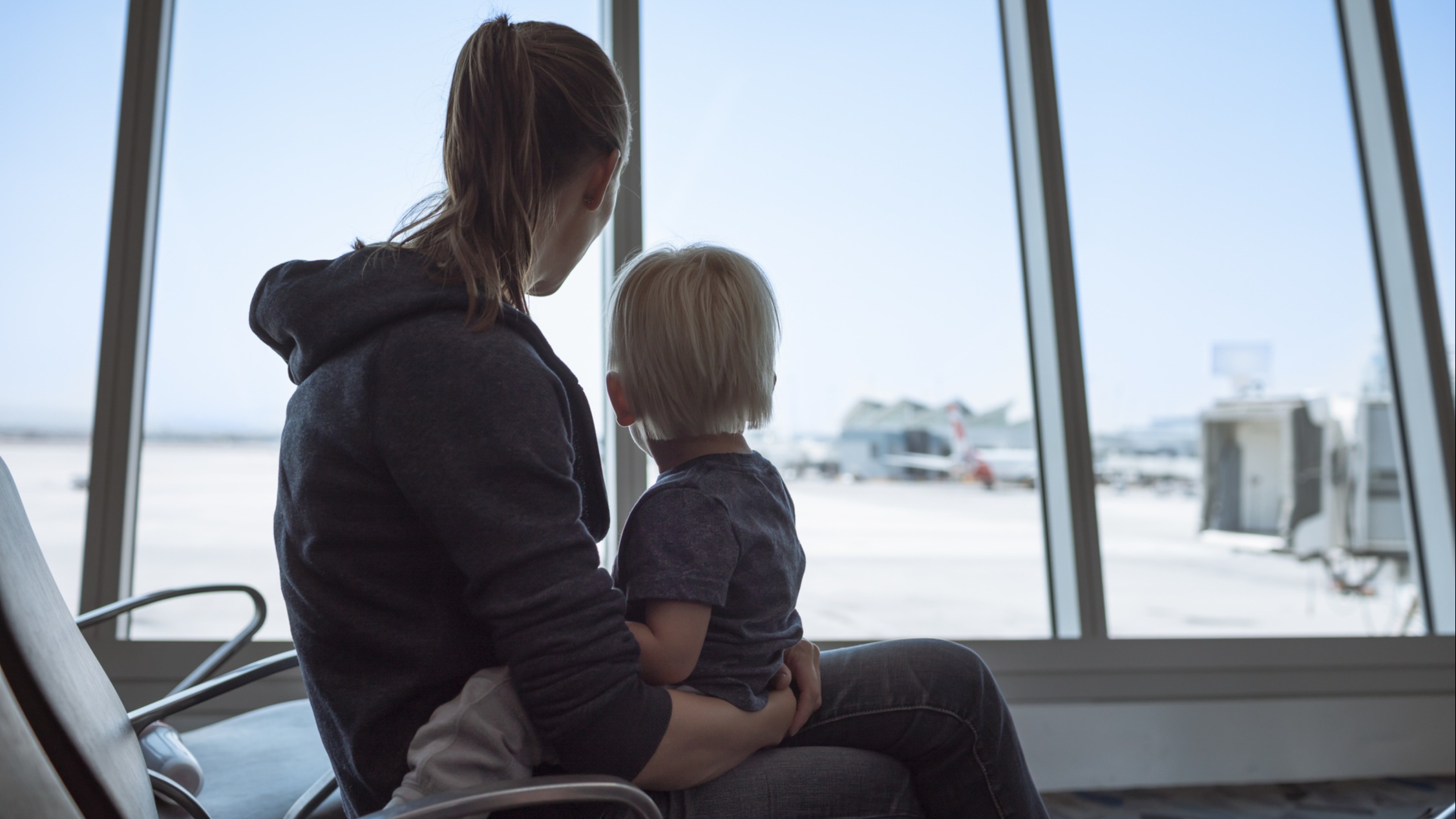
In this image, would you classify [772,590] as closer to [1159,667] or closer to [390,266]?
[390,266]

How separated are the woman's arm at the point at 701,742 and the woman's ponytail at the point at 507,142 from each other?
0.43m

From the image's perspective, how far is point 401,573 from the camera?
729mm

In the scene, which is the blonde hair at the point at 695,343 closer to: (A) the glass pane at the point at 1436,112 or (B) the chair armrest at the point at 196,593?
(B) the chair armrest at the point at 196,593

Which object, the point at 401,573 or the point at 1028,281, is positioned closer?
the point at 401,573

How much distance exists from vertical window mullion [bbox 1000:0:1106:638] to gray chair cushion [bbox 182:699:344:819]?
1910 millimetres

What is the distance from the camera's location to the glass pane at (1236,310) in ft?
8.27

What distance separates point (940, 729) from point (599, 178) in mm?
725

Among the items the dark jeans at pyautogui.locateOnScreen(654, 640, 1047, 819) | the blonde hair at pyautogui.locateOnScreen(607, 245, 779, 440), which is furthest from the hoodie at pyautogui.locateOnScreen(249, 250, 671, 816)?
the dark jeans at pyautogui.locateOnScreen(654, 640, 1047, 819)

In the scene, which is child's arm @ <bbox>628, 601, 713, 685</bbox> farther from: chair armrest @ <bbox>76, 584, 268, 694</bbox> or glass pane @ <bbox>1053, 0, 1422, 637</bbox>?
glass pane @ <bbox>1053, 0, 1422, 637</bbox>

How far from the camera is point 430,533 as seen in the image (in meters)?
0.74

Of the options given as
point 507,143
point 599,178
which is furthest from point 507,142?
point 599,178

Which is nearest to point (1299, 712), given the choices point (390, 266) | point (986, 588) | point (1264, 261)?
point (986, 588)

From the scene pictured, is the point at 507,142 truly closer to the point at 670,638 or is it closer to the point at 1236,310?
the point at 670,638

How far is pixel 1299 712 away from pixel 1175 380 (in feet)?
3.24
